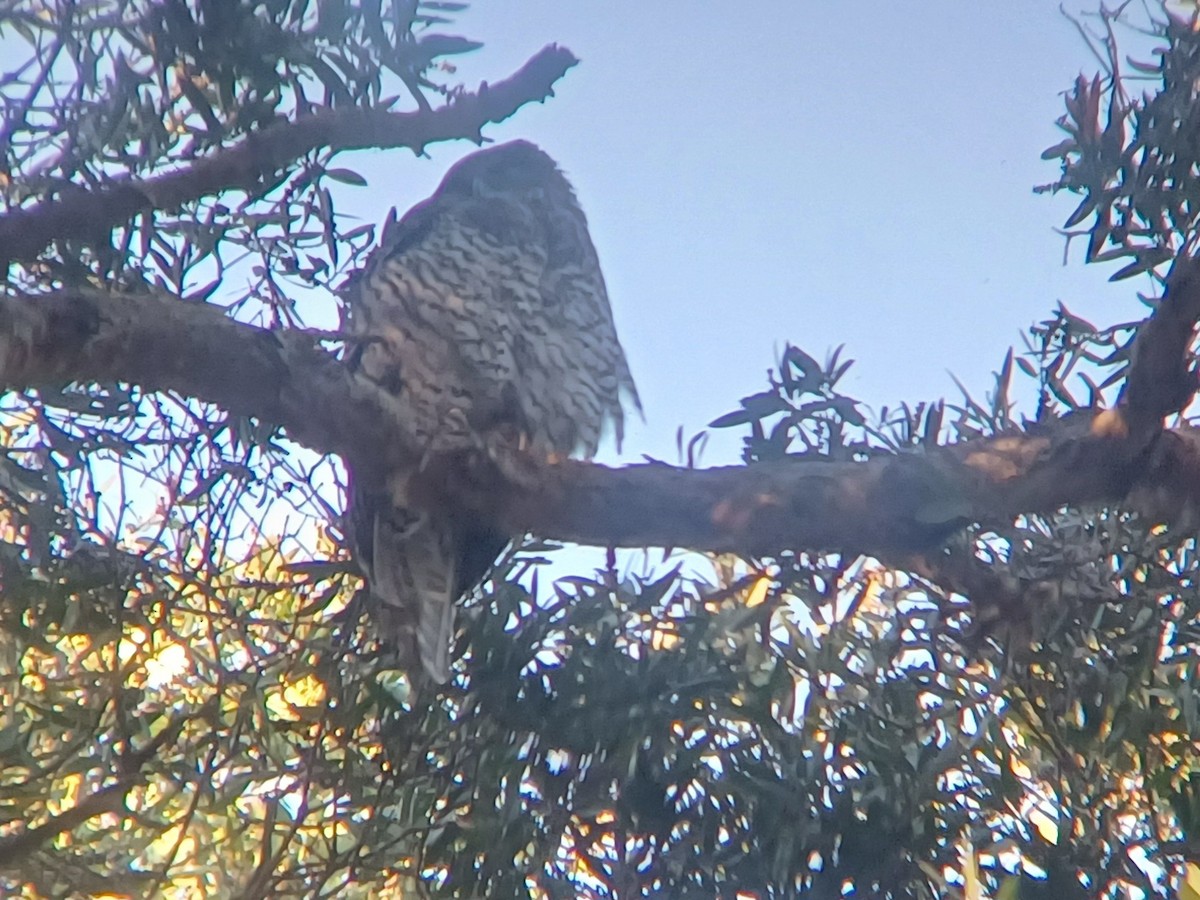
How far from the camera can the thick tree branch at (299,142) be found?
1.83 meters

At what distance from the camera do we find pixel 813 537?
5.85ft

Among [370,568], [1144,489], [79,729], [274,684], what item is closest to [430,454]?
[370,568]

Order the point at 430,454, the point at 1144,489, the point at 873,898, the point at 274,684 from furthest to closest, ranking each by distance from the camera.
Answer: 1. the point at 274,684
2. the point at 430,454
3. the point at 873,898
4. the point at 1144,489

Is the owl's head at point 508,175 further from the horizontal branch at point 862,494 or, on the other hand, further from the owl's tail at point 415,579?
the horizontal branch at point 862,494

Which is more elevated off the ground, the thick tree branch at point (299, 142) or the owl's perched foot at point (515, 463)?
the thick tree branch at point (299, 142)

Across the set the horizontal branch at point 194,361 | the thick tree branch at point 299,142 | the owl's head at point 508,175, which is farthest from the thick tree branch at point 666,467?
the owl's head at point 508,175

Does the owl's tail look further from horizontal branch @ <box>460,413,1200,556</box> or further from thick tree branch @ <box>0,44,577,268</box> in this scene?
thick tree branch @ <box>0,44,577,268</box>

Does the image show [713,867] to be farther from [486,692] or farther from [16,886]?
[16,886]

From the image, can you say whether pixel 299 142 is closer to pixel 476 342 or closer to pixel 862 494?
pixel 476 342

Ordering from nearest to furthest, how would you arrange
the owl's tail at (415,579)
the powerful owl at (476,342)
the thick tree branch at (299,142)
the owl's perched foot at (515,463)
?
1. the thick tree branch at (299,142)
2. the owl's perched foot at (515,463)
3. the owl's tail at (415,579)
4. the powerful owl at (476,342)

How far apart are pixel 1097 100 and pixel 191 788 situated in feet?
6.09

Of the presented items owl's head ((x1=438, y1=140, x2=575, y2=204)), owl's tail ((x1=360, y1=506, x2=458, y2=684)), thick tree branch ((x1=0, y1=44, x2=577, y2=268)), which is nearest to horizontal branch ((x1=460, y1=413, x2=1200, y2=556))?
owl's tail ((x1=360, y1=506, x2=458, y2=684))

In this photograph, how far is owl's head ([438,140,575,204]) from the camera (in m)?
3.17

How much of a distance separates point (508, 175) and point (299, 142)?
1.31m
